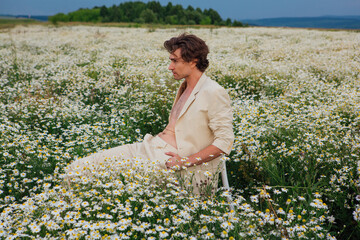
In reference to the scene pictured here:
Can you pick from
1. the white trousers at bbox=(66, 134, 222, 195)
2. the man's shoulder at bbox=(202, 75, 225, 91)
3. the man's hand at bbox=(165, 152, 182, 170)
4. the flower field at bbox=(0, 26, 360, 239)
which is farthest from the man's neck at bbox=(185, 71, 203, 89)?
the flower field at bbox=(0, 26, 360, 239)

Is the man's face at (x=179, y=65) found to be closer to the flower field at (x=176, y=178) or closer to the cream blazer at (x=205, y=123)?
the cream blazer at (x=205, y=123)

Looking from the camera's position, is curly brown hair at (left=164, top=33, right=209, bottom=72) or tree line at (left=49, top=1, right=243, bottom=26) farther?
tree line at (left=49, top=1, right=243, bottom=26)

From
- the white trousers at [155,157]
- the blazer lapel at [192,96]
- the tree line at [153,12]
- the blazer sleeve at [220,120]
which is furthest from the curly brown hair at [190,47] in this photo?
the tree line at [153,12]

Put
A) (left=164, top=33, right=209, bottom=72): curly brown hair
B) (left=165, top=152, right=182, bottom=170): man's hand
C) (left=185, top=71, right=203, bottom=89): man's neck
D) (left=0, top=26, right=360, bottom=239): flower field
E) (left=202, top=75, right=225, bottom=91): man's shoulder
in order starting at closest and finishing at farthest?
(left=0, top=26, right=360, bottom=239): flower field < (left=165, top=152, right=182, bottom=170): man's hand < (left=202, top=75, right=225, bottom=91): man's shoulder < (left=164, top=33, right=209, bottom=72): curly brown hair < (left=185, top=71, right=203, bottom=89): man's neck

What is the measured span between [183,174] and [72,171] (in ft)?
3.39

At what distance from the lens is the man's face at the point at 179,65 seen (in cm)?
320

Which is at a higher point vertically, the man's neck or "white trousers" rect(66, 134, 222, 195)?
the man's neck

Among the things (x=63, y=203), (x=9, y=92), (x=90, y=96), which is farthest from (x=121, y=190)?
(x=9, y=92)

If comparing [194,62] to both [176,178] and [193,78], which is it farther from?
[176,178]

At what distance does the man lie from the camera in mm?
2912

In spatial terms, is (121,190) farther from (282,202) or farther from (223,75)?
(223,75)

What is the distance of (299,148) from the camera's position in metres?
3.58

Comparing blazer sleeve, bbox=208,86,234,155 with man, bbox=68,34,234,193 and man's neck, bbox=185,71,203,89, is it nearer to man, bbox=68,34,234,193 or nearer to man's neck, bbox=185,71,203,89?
man, bbox=68,34,234,193

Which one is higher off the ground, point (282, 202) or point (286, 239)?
point (286, 239)
